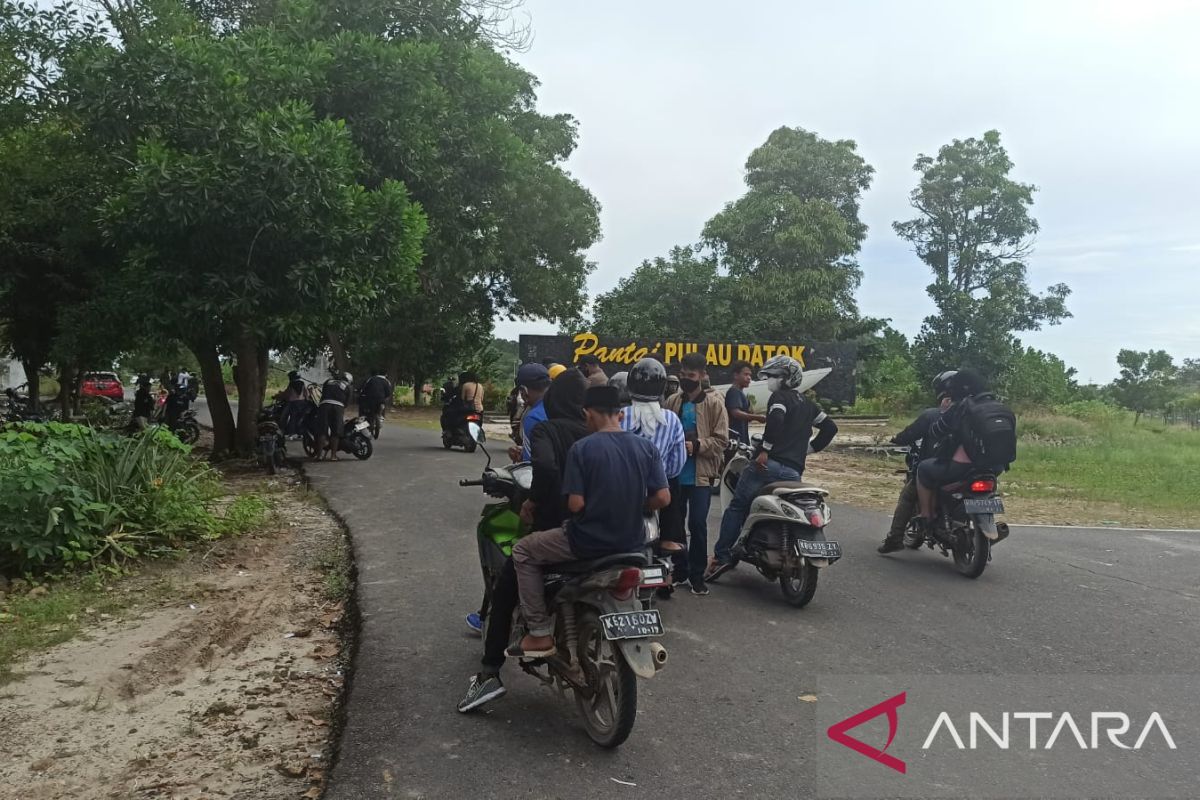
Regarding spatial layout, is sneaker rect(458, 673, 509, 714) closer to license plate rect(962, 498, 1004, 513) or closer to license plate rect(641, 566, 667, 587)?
license plate rect(641, 566, 667, 587)

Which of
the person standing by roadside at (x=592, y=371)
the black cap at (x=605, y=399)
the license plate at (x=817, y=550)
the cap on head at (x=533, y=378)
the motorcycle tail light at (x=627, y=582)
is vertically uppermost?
the person standing by roadside at (x=592, y=371)

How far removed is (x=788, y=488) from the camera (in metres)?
6.26

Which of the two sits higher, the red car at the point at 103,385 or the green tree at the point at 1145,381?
the green tree at the point at 1145,381

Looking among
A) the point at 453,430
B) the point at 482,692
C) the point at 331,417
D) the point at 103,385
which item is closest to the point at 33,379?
the point at 331,417

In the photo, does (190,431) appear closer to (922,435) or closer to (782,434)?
(782,434)

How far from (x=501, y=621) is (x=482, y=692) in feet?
1.09

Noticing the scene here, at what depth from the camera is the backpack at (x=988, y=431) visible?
6863 mm

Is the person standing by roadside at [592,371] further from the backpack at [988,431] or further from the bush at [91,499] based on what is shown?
the bush at [91,499]

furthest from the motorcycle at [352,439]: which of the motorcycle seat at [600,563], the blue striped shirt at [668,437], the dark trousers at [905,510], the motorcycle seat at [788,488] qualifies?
the motorcycle seat at [600,563]

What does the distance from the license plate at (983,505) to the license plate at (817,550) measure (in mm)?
1587

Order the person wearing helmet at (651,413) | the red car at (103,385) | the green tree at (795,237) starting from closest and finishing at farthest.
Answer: the person wearing helmet at (651,413), the green tree at (795,237), the red car at (103,385)

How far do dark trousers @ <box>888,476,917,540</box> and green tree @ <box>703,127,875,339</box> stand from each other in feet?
87.4

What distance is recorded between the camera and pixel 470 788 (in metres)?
3.38

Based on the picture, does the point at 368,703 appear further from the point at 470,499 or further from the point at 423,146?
the point at 423,146
